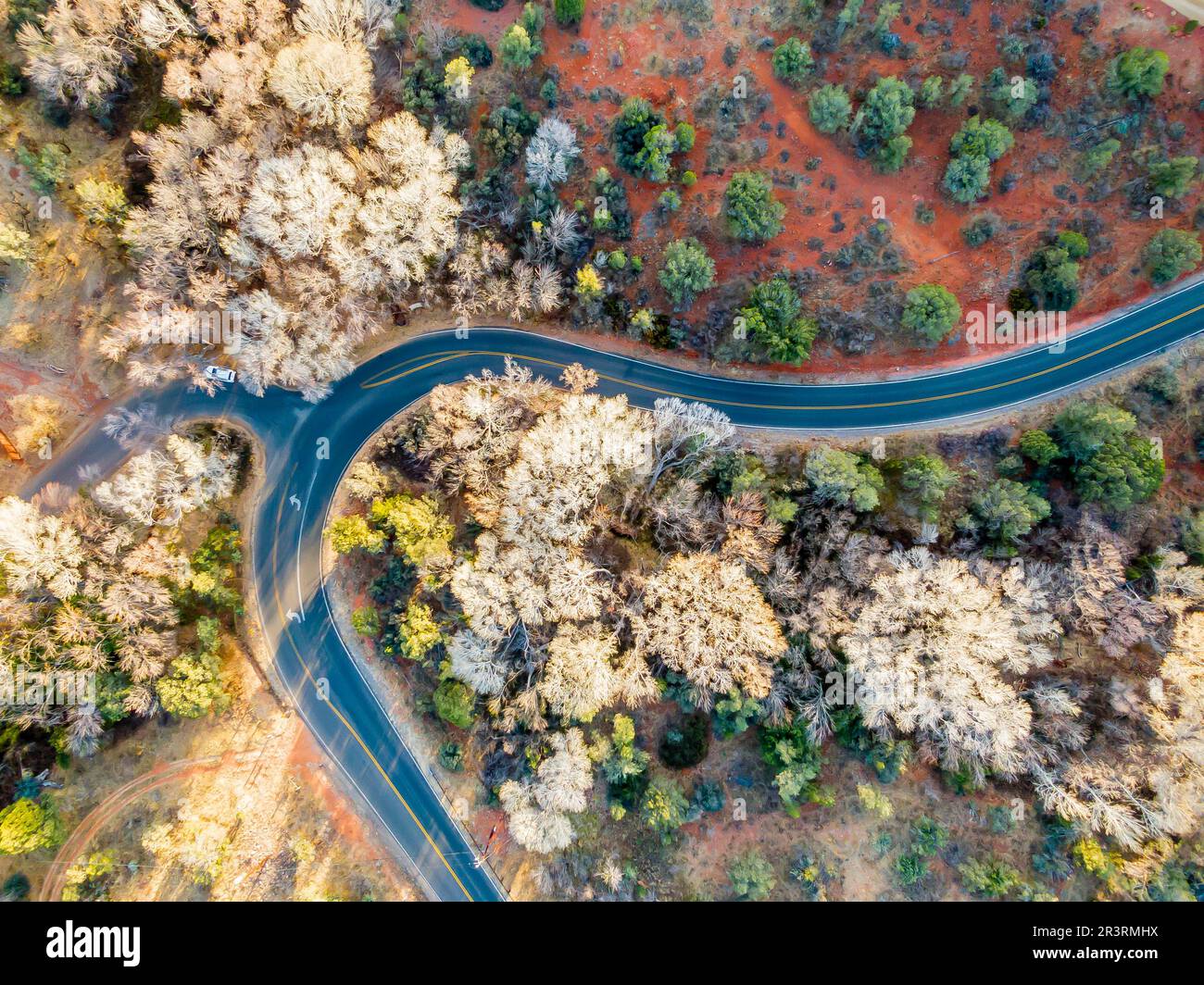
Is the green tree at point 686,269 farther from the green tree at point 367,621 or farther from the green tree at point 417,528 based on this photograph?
the green tree at point 367,621

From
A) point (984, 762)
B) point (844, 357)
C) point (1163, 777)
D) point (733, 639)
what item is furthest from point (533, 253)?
point (1163, 777)

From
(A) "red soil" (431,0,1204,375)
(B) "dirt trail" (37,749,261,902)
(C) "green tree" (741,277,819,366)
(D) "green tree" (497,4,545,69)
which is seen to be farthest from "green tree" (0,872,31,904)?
(D) "green tree" (497,4,545,69)

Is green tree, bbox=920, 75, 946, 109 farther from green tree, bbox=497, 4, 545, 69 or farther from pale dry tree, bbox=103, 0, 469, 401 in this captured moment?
pale dry tree, bbox=103, 0, 469, 401

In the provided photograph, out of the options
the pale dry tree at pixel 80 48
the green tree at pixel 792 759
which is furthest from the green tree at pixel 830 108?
the pale dry tree at pixel 80 48

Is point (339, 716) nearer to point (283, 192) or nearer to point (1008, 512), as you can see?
point (283, 192)

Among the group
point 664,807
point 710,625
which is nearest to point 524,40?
point 710,625

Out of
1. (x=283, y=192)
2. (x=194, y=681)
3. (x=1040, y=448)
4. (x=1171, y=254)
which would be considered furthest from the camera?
(x=1040, y=448)
